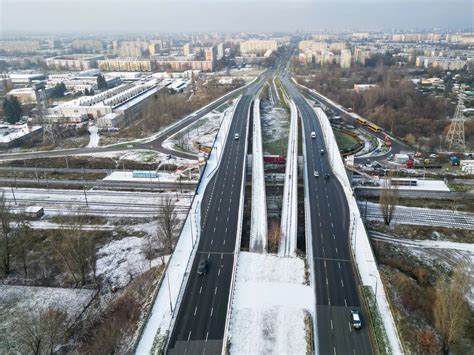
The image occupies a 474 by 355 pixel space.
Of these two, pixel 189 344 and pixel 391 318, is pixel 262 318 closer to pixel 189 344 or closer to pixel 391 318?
pixel 189 344

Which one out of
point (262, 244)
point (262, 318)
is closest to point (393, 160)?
point (262, 244)

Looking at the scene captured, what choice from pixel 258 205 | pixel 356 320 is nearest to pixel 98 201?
pixel 258 205

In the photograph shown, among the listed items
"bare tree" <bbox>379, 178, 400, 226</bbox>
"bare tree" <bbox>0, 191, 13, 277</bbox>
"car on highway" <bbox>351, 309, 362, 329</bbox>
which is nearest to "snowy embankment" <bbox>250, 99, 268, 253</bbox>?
"car on highway" <bbox>351, 309, 362, 329</bbox>

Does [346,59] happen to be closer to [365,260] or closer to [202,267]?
[365,260]

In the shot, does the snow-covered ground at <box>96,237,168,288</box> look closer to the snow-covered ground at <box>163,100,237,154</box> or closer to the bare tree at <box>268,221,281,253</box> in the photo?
the bare tree at <box>268,221,281,253</box>

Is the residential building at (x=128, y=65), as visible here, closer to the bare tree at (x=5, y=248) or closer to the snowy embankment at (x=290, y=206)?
the snowy embankment at (x=290, y=206)
